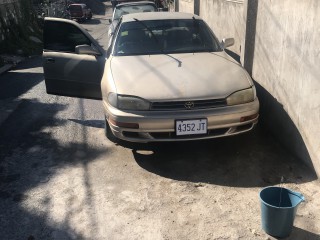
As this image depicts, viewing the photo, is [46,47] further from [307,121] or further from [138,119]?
[307,121]

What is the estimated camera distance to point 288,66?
430 centimetres

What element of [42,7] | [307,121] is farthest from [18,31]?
[307,121]

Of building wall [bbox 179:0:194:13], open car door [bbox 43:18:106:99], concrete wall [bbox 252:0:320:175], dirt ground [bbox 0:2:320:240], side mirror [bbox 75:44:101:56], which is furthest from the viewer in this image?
building wall [bbox 179:0:194:13]

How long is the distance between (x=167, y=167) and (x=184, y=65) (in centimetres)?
124

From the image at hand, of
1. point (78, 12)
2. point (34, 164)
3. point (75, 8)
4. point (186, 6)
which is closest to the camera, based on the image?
point (34, 164)

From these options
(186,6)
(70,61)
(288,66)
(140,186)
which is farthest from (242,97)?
(186,6)

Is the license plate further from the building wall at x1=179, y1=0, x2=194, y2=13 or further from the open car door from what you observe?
the building wall at x1=179, y1=0, x2=194, y2=13

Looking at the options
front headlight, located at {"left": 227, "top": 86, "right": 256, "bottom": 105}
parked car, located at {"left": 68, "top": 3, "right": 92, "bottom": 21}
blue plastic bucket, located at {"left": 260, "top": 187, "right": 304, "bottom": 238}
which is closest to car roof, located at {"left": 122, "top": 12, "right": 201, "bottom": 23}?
front headlight, located at {"left": 227, "top": 86, "right": 256, "bottom": 105}

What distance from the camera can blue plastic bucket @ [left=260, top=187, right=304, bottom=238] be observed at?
114 inches

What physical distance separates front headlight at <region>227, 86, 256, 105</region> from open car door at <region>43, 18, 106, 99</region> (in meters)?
2.15

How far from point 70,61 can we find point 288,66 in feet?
9.98

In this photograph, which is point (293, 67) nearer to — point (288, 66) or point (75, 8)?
point (288, 66)

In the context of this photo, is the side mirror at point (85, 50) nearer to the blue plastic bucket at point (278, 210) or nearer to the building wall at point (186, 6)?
the blue plastic bucket at point (278, 210)

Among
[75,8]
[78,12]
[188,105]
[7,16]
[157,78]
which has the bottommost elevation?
[78,12]
